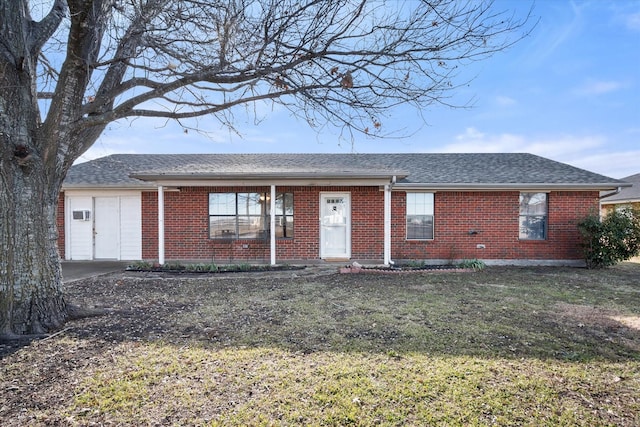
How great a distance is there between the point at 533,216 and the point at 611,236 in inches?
76.4

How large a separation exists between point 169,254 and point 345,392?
903 centimetres

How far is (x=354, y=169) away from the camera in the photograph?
933 cm

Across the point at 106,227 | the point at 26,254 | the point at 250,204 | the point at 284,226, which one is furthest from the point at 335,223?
the point at 106,227

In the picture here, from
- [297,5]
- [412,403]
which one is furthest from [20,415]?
[297,5]

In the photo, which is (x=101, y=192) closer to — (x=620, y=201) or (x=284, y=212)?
(x=284, y=212)

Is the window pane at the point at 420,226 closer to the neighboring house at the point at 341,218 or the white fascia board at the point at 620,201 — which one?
the neighboring house at the point at 341,218

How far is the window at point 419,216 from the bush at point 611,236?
4.40m

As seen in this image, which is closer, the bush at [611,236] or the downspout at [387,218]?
the bush at [611,236]

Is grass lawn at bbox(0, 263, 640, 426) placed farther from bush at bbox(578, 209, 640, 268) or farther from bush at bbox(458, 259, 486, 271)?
bush at bbox(578, 209, 640, 268)

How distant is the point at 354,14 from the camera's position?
394cm

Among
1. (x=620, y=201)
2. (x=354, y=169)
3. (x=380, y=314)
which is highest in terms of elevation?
(x=354, y=169)

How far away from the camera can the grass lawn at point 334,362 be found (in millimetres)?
2494

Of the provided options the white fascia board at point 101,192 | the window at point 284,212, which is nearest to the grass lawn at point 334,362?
the window at point 284,212

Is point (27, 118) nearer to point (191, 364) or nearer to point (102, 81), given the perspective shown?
point (102, 81)
